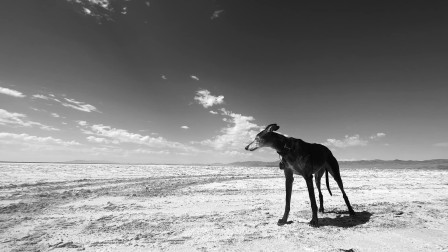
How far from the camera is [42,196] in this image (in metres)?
13.3

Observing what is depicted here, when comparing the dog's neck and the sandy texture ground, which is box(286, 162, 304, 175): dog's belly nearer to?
the dog's neck

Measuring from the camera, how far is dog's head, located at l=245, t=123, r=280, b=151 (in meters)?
6.91

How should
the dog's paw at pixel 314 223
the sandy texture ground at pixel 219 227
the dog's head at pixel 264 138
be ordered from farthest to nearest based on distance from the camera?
the dog's head at pixel 264 138
the dog's paw at pixel 314 223
the sandy texture ground at pixel 219 227

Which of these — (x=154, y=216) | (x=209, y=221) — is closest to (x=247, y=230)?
(x=209, y=221)

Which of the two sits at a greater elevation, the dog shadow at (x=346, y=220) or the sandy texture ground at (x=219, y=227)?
the dog shadow at (x=346, y=220)

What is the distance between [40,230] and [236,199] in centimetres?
700

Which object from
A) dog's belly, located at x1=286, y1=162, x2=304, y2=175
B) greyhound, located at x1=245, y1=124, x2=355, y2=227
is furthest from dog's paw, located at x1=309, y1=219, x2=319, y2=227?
dog's belly, located at x1=286, y1=162, x2=304, y2=175

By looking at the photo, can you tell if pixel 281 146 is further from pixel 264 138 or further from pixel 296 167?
pixel 296 167

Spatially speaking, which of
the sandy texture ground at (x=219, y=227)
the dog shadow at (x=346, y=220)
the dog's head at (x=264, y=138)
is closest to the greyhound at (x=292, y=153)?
the dog's head at (x=264, y=138)

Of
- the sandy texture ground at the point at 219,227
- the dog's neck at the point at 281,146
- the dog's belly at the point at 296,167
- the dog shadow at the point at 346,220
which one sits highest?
the dog's neck at the point at 281,146

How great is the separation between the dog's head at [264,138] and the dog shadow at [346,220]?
2.47m

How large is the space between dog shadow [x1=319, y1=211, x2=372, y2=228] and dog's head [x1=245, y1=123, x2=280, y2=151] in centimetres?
247

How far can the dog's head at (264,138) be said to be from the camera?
691 cm

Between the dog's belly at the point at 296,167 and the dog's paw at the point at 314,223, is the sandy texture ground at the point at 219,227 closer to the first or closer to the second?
the dog's paw at the point at 314,223
